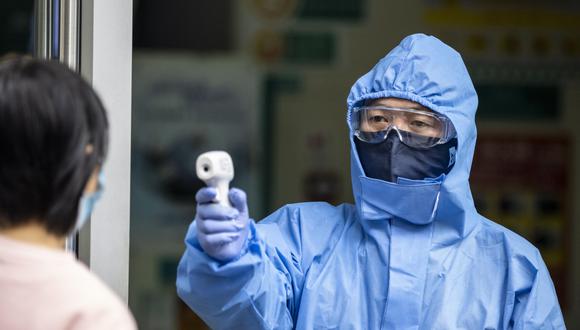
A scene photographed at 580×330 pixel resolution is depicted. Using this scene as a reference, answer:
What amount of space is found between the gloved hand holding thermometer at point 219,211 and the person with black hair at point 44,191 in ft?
1.30

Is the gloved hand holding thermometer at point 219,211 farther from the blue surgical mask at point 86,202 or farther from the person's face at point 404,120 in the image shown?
the person's face at point 404,120

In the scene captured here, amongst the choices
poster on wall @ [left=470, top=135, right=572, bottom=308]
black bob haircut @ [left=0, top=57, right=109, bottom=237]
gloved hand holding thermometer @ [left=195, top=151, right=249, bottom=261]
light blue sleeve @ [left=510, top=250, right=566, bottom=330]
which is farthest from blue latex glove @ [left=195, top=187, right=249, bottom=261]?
poster on wall @ [left=470, top=135, right=572, bottom=308]

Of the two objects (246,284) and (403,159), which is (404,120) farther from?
(246,284)

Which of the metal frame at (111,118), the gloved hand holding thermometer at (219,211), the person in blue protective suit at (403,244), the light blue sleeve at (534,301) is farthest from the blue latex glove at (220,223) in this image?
the light blue sleeve at (534,301)

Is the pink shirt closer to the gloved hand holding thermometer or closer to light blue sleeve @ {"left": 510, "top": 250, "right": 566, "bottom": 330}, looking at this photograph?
the gloved hand holding thermometer

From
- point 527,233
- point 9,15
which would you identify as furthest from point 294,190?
point 9,15

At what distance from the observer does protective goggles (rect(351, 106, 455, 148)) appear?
208 cm

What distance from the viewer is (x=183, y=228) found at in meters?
4.30

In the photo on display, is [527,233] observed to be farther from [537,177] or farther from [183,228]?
[183,228]

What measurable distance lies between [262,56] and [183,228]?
883mm

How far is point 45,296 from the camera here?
1.16 m

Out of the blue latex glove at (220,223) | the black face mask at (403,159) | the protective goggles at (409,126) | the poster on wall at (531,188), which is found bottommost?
the poster on wall at (531,188)

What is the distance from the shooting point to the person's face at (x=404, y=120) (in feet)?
6.88

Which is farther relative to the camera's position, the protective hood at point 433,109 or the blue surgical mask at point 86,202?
the protective hood at point 433,109
